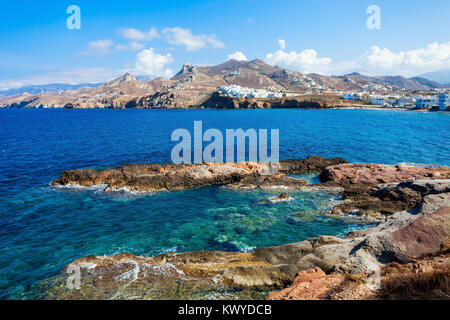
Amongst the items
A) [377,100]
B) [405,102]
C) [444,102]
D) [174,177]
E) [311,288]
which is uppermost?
[377,100]

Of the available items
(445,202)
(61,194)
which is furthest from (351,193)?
(61,194)

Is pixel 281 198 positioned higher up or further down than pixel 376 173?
further down

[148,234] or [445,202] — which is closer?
[445,202]

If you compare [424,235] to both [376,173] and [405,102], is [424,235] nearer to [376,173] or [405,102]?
[376,173]

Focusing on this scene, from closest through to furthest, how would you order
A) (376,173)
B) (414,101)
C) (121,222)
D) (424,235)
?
(424,235) → (121,222) → (376,173) → (414,101)

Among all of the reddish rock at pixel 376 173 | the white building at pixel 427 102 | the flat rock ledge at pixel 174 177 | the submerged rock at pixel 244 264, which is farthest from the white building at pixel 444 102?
the submerged rock at pixel 244 264

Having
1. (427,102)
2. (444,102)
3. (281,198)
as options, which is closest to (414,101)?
(427,102)

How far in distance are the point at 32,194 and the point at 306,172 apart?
30.9 metres

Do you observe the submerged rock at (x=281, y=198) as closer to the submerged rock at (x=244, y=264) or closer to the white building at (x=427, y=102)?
the submerged rock at (x=244, y=264)

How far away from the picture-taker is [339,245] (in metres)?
13.4

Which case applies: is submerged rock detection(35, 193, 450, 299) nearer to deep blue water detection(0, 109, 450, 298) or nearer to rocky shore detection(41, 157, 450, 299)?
rocky shore detection(41, 157, 450, 299)

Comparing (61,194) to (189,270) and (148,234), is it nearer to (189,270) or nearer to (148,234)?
(148,234)

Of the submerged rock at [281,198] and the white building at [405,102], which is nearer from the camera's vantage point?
the submerged rock at [281,198]

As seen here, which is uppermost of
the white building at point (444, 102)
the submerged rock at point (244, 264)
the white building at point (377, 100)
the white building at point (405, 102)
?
the white building at point (377, 100)
